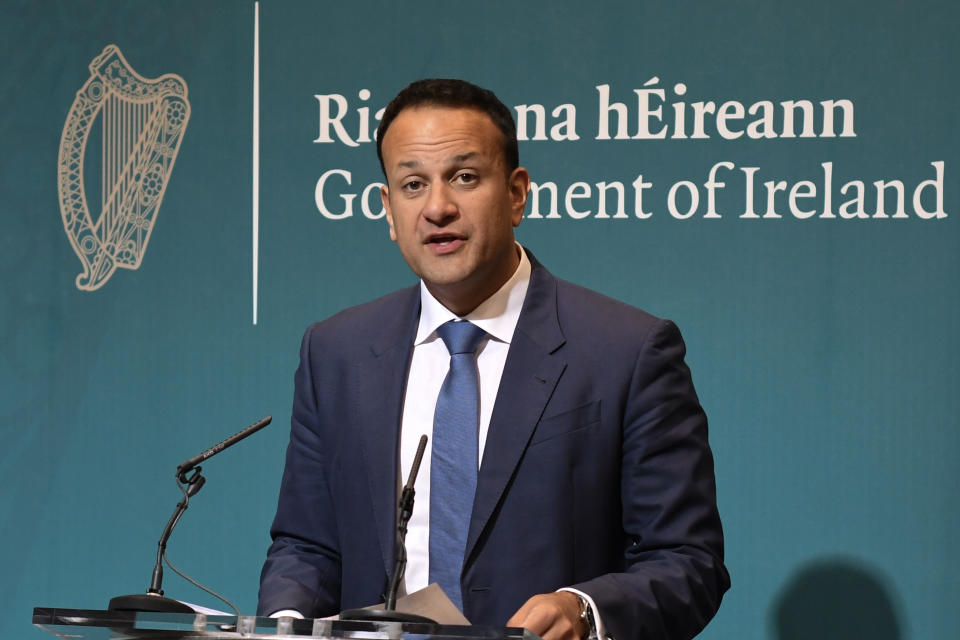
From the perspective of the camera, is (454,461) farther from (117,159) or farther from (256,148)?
(117,159)

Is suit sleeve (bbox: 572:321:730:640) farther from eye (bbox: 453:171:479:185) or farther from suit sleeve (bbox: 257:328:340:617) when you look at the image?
suit sleeve (bbox: 257:328:340:617)

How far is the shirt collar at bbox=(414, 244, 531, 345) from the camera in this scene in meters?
2.17

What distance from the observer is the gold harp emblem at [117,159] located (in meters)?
3.47

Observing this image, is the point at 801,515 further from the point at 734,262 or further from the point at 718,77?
the point at 718,77

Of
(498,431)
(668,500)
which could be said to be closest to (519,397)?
(498,431)

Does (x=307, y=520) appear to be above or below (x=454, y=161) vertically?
below

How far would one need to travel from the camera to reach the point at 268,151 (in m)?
3.38

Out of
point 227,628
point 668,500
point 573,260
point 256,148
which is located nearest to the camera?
point 227,628

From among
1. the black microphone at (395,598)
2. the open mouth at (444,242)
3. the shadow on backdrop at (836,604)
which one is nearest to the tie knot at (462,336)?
the open mouth at (444,242)

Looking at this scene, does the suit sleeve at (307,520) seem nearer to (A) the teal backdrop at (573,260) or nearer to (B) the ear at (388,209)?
(B) the ear at (388,209)

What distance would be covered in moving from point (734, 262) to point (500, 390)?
122 centimetres

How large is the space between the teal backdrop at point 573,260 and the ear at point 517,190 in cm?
99

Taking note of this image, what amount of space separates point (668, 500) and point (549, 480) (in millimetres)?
195

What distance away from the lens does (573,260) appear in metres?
3.21
